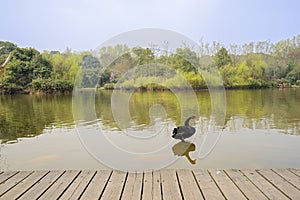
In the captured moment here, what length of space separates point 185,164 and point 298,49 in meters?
35.8

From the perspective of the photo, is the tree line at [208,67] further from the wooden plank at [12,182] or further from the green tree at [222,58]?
the wooden plank at [12,182]

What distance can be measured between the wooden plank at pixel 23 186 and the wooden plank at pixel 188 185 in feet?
4.18

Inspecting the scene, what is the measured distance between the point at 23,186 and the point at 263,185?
1988 millimetres

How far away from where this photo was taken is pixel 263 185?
2.28m

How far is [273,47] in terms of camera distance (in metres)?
35.0

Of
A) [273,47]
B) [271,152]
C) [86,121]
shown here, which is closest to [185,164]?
[271,152]

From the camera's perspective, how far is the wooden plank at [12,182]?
7.58ft

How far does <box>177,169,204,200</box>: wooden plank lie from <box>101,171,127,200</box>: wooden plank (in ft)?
1.63

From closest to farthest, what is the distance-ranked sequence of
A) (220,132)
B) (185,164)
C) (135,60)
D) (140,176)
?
(140,176) < (185,164) < (220,132) < (135,60)

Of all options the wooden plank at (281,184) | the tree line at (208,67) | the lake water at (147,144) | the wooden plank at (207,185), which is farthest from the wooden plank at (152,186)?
the tree line at (208,67)

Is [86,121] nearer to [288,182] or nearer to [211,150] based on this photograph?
[211,150]

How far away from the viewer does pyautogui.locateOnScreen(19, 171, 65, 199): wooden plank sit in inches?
85.7

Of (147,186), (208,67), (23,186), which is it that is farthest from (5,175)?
(208,67)

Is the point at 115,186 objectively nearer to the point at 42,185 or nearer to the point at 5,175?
the point at 42,185
